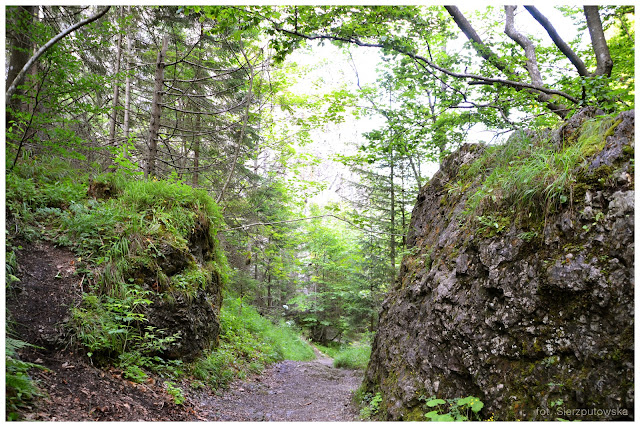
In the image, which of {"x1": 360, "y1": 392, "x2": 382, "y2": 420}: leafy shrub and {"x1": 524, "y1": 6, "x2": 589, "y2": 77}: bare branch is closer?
{"x1": 360, "y1": 392, "x2": 382, "y2": 420}: leafy shrub

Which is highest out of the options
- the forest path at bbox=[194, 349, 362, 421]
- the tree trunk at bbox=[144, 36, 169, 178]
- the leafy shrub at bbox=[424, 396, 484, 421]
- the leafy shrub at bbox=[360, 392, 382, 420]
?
the tree trunk at bbox=[144, 36, 169, 178]

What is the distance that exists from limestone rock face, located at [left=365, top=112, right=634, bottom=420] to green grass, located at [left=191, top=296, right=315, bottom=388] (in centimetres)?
287

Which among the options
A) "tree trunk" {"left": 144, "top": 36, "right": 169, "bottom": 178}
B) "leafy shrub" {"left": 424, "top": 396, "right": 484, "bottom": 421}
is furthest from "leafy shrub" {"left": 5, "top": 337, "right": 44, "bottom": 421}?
"tree trunk" {"left": 144, "top": 36, "right": 169, "bottom": 178}

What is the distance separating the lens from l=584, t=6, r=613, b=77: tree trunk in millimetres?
5984

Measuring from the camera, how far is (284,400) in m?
5.93

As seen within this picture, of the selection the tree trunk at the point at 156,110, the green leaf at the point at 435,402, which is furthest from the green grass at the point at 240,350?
the tree trunk at the point at 156,110

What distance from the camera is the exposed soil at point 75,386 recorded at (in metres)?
3.15

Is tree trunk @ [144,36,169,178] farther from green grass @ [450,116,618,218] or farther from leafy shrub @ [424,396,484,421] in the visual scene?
leafy shrub @ [424,396,484,421]

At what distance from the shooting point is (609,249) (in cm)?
290

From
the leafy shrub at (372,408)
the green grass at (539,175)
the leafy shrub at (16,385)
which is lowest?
the leafy shrub at (372,408)

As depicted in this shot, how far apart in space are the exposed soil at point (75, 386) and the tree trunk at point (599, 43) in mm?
7251

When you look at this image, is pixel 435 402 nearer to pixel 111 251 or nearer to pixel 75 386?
pixel 75 386

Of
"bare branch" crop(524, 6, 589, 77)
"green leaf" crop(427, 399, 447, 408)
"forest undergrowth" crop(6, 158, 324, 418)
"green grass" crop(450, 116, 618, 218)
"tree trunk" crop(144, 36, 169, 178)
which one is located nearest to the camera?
"green leaf" crop(427, 399, 447, 408)

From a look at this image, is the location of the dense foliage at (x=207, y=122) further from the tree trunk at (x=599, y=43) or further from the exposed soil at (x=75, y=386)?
the exposed soil at (x=75, y=386)
